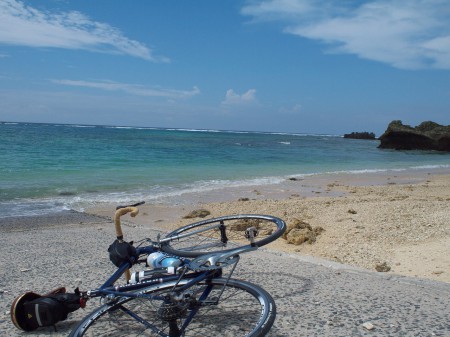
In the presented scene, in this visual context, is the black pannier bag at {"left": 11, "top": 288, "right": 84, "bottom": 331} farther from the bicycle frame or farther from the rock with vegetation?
the rock with vegetation

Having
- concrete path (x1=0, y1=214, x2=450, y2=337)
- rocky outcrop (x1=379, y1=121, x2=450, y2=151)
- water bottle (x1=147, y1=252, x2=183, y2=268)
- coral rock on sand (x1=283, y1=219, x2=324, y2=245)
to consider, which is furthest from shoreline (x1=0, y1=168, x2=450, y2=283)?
rocky outcrop (x1=379, y1=121, x2=450, y2=151)

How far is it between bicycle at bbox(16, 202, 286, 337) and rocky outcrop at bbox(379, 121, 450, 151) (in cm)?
5663

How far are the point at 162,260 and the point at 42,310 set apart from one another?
932 millimetres

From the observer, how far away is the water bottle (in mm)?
3260

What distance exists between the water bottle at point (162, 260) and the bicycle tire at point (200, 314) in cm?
25

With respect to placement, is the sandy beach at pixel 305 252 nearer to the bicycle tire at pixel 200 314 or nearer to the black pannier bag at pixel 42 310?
the black pannier bag at pixel 42 310

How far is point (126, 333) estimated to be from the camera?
326 cm

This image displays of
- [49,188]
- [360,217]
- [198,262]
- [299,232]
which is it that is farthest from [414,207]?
[49,188]

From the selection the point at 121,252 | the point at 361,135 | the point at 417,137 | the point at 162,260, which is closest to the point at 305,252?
the point at 162,260

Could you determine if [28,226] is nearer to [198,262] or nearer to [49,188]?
[49,188]

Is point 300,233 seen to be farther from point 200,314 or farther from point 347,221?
point 200,314

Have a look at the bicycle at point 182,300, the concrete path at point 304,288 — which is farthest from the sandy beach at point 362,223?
the bicycle at point 182,300

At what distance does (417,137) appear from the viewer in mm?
56000

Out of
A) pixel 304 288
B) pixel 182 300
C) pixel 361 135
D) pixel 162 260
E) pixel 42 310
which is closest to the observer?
pixel 182 300
